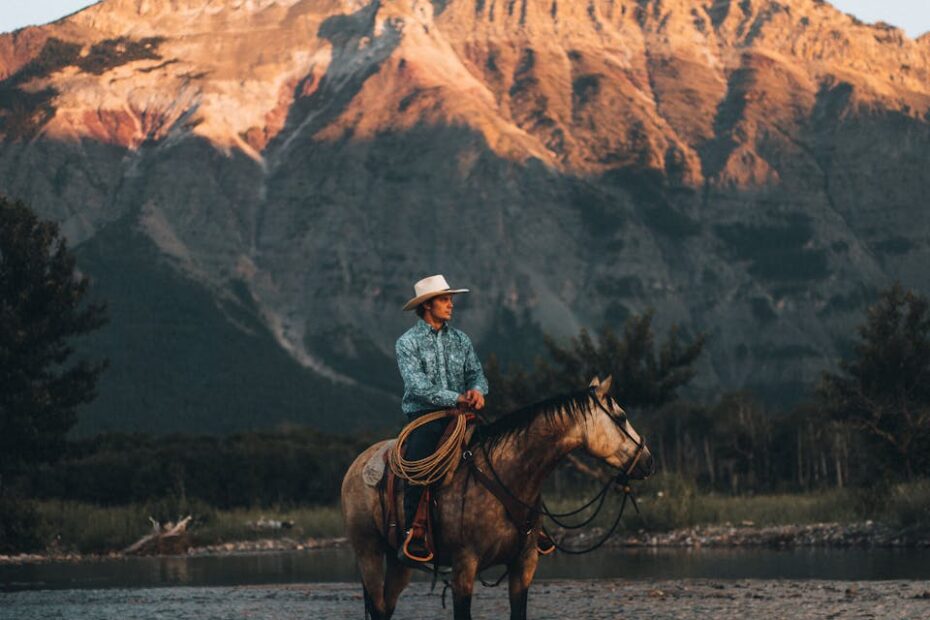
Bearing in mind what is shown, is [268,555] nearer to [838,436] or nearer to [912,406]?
[912,406]

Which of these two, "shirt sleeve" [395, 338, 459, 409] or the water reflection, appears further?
the water reflection

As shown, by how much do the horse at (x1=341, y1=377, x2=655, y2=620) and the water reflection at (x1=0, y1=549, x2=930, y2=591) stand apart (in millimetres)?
12292

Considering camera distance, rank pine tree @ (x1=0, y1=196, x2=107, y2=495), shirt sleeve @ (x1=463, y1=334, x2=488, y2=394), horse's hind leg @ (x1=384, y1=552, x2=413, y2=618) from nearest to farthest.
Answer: shirt sleeve @ (x1=463, y1=334, x2=488, y2=394)
horse's hind leg @ (x1=384, y1=552, x2=413, y2=618)
pine tree @ (x1=0, y1=196, x2=107, y2=495)

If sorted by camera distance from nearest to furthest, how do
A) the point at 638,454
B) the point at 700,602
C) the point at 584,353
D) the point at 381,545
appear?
1. the point at 638,454
2. the point at 381,545
3. the point at 700,602
4. the point at 584,353

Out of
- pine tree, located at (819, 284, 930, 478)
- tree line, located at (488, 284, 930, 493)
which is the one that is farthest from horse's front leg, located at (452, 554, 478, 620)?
pine tree, located at (819, 284, 930, 478)

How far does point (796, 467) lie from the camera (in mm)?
89000

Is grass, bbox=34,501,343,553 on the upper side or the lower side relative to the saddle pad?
lower

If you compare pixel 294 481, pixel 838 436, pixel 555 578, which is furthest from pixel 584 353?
pixel 555 578

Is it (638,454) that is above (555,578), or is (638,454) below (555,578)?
above

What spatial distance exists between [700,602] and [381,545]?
6.64m

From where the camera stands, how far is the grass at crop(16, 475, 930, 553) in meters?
42.5

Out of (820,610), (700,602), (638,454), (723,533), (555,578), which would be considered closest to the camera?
(638,454)

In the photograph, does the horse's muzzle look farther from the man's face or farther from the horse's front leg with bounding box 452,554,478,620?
the man's face

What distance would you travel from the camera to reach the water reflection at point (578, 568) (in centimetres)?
2912
